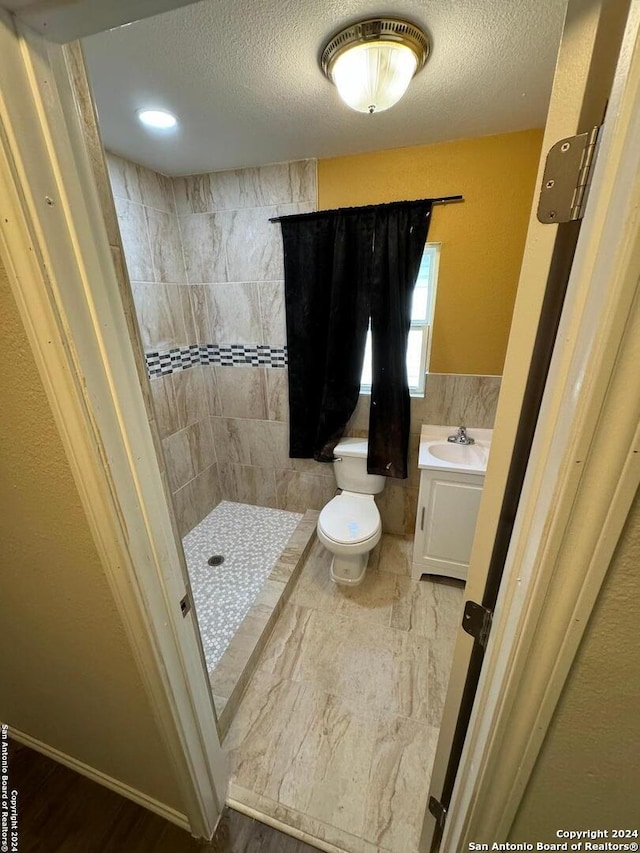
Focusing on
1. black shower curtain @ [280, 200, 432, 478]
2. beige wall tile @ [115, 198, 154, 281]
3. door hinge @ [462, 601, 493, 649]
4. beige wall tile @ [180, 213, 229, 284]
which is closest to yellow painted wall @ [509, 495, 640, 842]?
door hinge @ [462, 601, 493, 649]

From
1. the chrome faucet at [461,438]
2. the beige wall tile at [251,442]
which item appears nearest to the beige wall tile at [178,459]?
the beige wall tile at [251,442]

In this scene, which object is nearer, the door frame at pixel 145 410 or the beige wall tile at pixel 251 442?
the door frame at pixel 145 410

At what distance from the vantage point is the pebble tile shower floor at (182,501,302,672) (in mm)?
1752

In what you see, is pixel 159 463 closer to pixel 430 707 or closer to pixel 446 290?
pixel 430 707

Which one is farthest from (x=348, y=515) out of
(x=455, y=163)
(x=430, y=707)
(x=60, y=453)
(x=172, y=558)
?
(x=455, y=163)

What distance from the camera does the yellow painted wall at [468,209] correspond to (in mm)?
1635

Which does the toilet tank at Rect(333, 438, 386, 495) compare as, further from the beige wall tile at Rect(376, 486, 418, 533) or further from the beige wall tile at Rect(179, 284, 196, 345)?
the beige wall tile at Rect(179, 284, 196, 345)

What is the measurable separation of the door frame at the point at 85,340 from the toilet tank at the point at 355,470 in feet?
4.75

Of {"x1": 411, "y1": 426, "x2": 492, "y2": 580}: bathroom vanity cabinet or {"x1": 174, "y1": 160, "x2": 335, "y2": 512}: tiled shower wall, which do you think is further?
{"x1": 174, "y1": 160, "x2": 335, "y2": 512}: tiled shower wall

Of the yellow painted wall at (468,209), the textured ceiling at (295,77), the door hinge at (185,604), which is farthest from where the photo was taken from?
the yellow painted wall at (468,209)

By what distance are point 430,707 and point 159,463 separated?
1539 mm

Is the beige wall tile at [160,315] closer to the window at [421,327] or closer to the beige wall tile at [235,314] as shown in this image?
the beige wall tile at [235,314]

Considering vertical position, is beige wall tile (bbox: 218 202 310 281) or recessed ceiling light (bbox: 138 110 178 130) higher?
recessed ceiling light (bbox: 138 110 178 130)

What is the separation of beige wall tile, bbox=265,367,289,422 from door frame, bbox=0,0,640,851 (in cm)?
165
